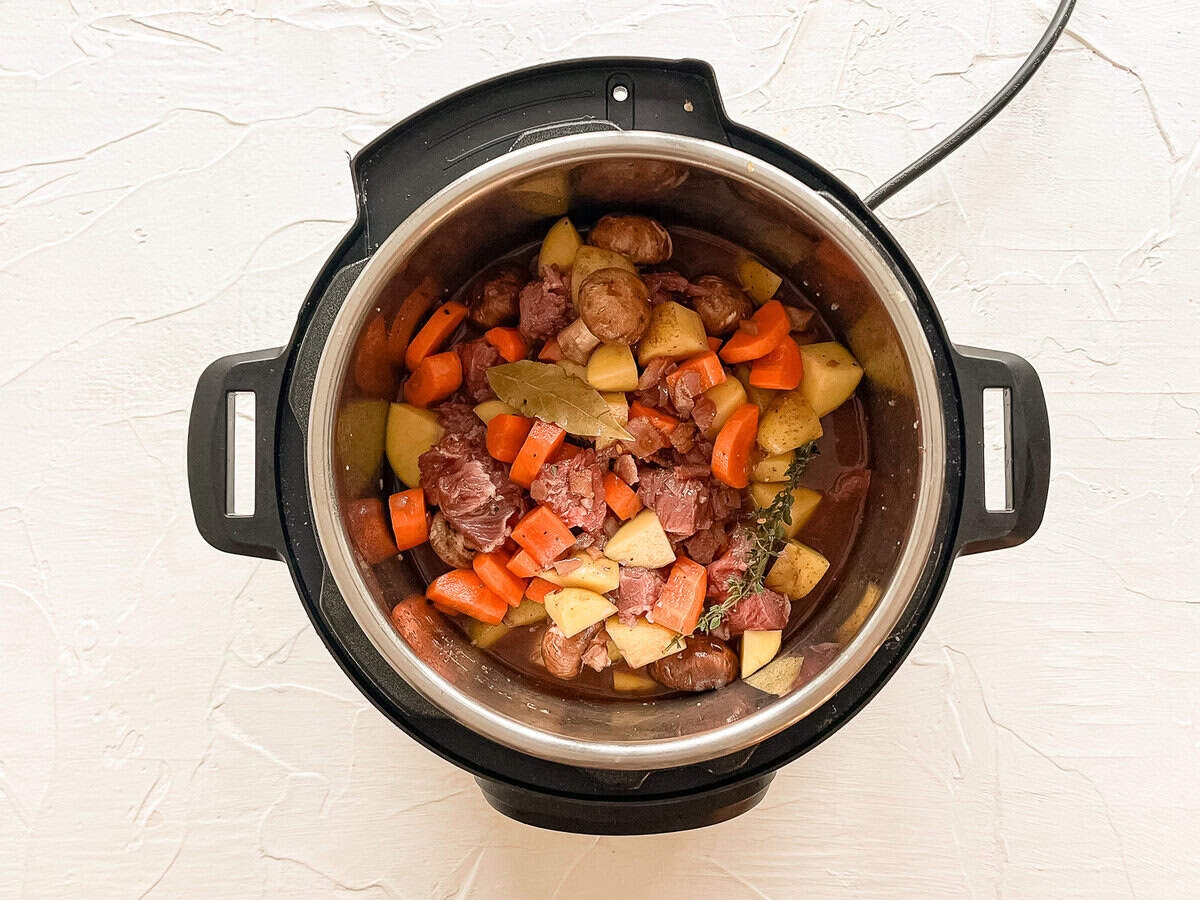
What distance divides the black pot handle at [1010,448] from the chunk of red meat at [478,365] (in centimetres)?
49

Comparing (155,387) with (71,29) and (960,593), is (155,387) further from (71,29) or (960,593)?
(960,593)

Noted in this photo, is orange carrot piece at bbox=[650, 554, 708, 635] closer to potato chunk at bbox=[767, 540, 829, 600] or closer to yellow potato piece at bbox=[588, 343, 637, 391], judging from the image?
potato chunk at bbox=[767, 540, 829, 600]

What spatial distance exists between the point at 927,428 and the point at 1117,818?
Result: 2.50ft

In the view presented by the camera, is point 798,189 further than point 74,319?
No

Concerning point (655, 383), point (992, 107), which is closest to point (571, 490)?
point (655, 383)

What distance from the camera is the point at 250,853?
1152 mm

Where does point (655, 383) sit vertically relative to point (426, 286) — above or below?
below

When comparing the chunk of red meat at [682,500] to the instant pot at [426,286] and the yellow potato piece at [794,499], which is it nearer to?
the yellow potato piece at [794,499]

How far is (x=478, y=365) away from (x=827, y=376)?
0.39 m

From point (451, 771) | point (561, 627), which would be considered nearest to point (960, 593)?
point (561, 627)

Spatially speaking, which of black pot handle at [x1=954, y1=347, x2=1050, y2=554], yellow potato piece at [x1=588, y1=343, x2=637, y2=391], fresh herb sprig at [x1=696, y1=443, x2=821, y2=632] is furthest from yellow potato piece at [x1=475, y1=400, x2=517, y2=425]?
black pot handle at [x1=954, y1=347, x2=1050, y2=554]

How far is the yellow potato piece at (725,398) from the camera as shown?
0.95 metres

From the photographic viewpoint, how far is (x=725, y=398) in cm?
96

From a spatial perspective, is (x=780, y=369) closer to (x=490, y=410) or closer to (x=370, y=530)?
(x=490, y=410)
